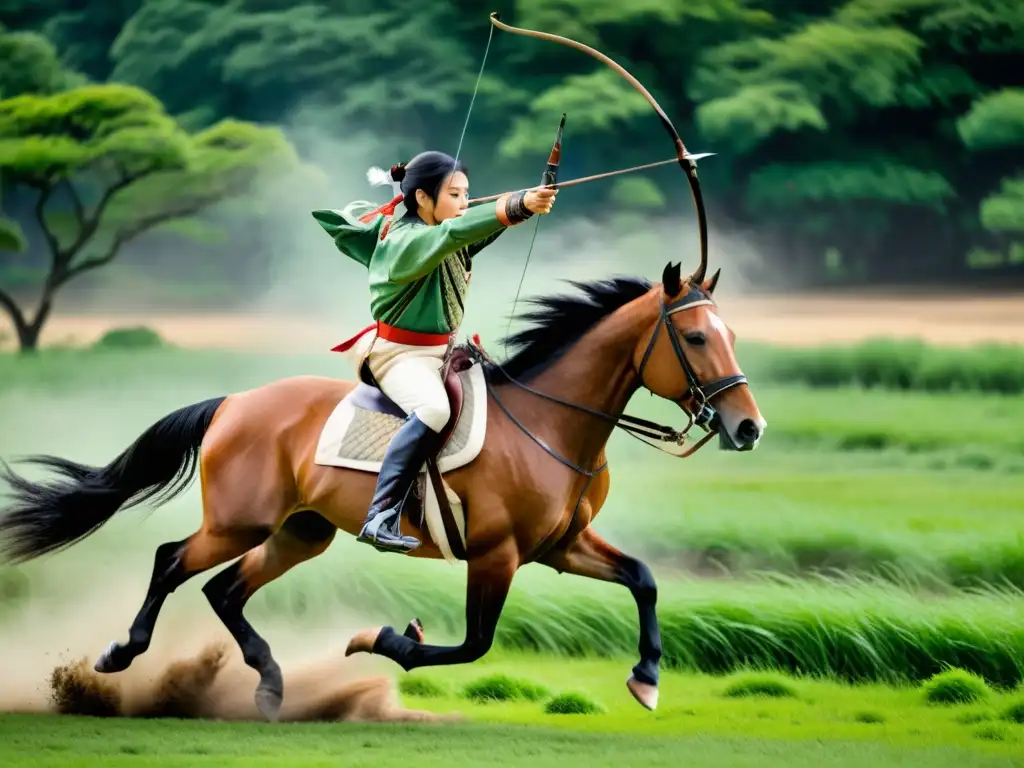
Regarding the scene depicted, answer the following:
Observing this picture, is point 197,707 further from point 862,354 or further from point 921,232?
point 921,232

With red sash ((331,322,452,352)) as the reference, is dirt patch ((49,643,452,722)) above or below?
below

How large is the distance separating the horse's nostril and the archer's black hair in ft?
4.14

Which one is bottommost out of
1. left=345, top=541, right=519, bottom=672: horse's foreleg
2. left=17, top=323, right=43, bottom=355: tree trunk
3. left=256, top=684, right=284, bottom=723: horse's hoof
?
left=17, top=323, right=43, bottom=355: tree trunk

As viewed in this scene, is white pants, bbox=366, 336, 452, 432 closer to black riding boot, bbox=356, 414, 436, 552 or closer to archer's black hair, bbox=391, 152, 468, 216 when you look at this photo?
black riding boot, bbox=356, 414, 436, 552

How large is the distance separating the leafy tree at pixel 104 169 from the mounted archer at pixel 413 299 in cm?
566

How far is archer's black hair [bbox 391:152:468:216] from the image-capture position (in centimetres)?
479

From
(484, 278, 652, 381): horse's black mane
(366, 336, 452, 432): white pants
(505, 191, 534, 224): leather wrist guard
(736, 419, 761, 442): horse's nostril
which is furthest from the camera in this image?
(484, 278, 652, 381): horse's black mane

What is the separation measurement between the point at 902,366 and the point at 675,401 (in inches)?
209

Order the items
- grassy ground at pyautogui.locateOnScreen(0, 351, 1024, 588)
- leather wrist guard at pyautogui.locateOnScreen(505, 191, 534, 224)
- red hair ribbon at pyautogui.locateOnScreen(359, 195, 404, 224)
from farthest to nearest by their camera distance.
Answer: grassy ground at pyautogui.locateOnScreen(0, 351, 1024, 588) < red hair ribbon at pyautogui.locateOnScreen(359, 195, 404, 224) < leather wrist guard at pyautogui.locateOnScreen(505, 191, 534, 224)

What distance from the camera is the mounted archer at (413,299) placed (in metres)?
4.56

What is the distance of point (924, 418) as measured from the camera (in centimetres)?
905

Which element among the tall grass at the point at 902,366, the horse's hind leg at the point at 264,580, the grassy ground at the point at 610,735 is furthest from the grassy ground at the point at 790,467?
the horse's hind leg at the point at 264,580

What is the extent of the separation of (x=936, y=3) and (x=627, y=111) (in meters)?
2.27

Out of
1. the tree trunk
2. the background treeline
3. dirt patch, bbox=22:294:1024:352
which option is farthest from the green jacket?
the tree trunk
